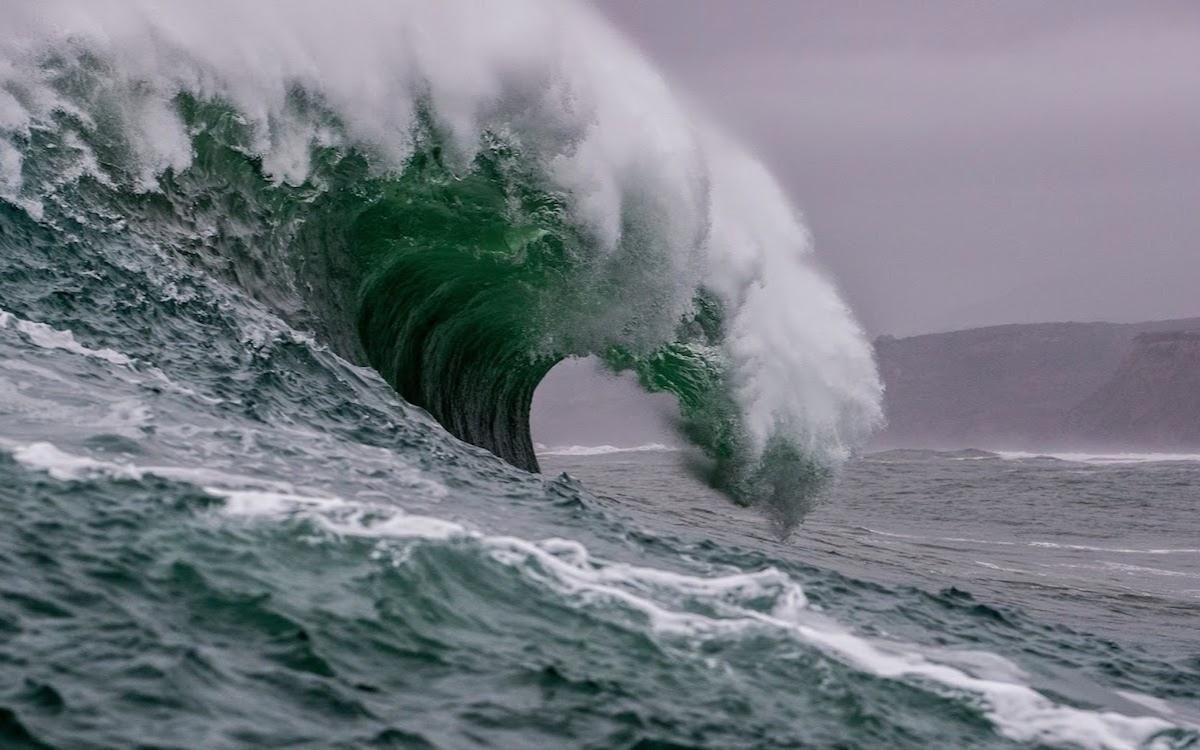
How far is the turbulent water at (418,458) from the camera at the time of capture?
5.16m

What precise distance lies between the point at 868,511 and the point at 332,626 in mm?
26609

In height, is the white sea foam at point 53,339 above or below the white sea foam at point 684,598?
above

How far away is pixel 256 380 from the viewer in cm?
948

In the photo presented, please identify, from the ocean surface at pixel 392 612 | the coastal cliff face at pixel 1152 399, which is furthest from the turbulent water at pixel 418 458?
the coastal cliff face at pixel 1152 399

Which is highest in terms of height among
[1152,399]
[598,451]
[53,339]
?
[1152,399]

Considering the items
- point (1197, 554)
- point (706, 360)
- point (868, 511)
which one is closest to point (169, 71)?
point (706, 360)

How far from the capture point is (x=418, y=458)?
8.94 metres

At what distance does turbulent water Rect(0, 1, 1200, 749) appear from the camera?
16.9ft

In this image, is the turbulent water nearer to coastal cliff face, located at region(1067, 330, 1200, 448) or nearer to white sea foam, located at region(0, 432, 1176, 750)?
white sea foam, located at region(0, 432, 1176, 750)

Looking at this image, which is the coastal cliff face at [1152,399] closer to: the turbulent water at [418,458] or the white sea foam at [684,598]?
the turbulent water at [418,458]

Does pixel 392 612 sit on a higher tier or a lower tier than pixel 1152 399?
lower

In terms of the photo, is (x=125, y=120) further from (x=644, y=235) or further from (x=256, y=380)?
(x=644, y=235)

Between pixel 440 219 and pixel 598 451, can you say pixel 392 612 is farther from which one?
pixel 598 451

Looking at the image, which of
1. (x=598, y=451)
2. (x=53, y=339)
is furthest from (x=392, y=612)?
(x=598, y=451)
